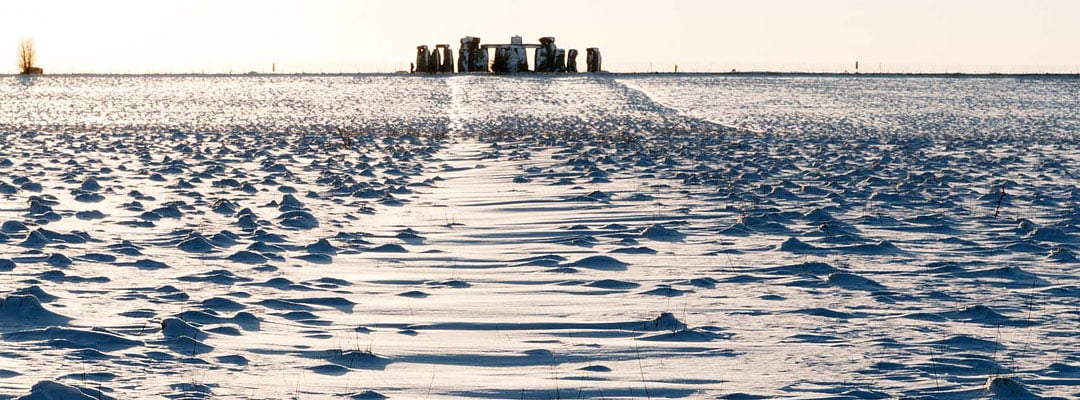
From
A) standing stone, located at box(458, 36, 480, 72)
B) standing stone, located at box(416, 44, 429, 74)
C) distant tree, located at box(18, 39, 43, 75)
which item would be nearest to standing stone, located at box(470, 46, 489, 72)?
standing stone, located at box(458, 36, 480, 72)

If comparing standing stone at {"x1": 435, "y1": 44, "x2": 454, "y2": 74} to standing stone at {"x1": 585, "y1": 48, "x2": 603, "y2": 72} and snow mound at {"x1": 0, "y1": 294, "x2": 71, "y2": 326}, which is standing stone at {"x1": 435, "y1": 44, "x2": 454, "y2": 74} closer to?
standing stone at {"x1": 585, "y1": 48, "x2": 603, "y2": 72}

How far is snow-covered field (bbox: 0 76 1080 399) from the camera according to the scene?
5.34 meters

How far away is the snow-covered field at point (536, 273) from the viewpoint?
534 cm

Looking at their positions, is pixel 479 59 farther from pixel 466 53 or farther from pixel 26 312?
pixel 26 312

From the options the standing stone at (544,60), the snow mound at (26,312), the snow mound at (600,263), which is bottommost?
the snow mound at (600,263)

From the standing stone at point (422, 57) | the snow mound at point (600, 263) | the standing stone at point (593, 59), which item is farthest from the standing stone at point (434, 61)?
the snow mound at point (600, 263)

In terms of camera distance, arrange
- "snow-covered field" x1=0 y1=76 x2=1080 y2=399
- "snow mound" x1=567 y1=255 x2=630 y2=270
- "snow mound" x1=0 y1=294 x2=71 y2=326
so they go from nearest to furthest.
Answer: "snow-covered field" x1=0 y1=76 x2=1080 y2=399
"snow mound" x1=0 y1=294 x2=71 y2=326
"snow mound" x1=567 y1=255 x2=630 y2=270

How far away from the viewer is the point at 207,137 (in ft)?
78.6

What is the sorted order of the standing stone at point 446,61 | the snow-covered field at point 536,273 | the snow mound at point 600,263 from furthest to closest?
the standing stone at point 446,61, the snow mound at point 600,263, the snow-covered field at point 536,273

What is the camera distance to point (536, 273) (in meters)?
7.89

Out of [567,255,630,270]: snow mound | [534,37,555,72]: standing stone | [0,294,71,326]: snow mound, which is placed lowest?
[567,255,630,270]: snow mound

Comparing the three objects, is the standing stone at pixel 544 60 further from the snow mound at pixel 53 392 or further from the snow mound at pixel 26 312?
the snow mound at pixel 53 392

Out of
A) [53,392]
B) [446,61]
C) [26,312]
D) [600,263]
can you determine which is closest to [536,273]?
[600,263]

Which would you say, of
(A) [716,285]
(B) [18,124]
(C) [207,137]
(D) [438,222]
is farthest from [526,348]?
(B) [18,124]
